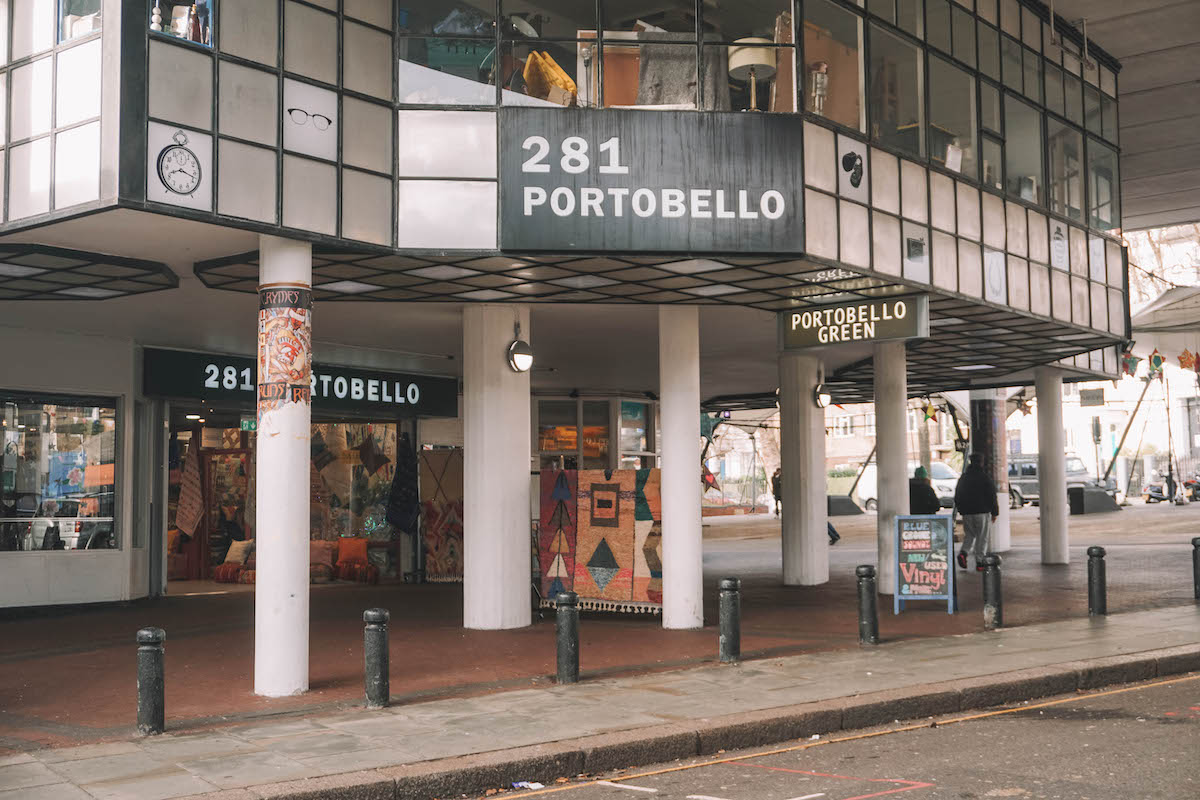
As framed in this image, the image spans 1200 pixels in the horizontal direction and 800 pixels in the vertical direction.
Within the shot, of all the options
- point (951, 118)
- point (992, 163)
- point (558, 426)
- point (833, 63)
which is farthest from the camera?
point (558, 426)

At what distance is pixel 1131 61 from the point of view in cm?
1761

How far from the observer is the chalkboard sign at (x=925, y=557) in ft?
46.2

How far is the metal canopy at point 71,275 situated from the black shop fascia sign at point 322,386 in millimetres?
4293

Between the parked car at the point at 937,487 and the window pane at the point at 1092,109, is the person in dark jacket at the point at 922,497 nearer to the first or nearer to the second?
the window pane at the point at 1092,109

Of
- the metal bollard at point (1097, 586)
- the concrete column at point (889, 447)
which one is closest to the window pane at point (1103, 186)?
the concrete column at point (889, 447)

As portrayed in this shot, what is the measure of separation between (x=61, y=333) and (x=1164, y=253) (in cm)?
6106

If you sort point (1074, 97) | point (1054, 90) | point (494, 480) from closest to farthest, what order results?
point (494, 480) → point (1054, 90) → point (1074, 97)

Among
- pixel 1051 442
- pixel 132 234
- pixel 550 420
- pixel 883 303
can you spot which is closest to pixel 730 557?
pixel 550 420

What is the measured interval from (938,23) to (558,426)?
44.2 ft

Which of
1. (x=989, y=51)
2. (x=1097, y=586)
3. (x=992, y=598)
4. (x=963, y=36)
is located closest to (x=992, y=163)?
(x=989, y=51)

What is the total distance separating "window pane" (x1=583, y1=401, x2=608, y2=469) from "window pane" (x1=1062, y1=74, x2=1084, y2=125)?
468 inches

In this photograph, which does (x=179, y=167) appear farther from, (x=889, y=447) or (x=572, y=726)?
(x=889, y=447)

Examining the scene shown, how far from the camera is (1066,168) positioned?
651 inches

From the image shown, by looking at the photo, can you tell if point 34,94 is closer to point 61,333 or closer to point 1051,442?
point 61,333
